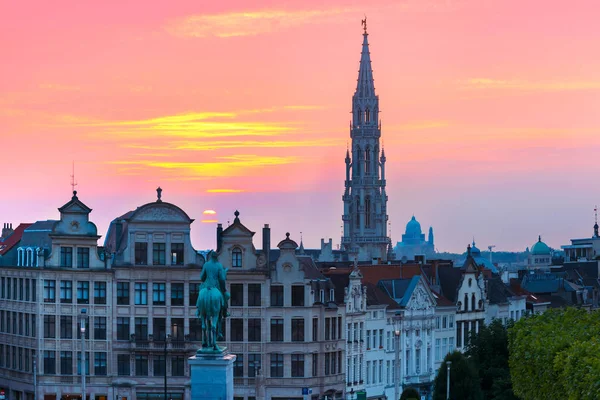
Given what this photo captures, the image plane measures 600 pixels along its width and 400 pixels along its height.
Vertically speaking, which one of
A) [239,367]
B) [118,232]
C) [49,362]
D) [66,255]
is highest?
[118,232]

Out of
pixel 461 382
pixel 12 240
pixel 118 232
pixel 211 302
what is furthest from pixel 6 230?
pixel 211 302

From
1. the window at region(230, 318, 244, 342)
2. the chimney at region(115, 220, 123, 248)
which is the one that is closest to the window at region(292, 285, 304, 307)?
the window at region(230, 318, 244, 342)

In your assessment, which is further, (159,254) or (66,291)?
(66,291)

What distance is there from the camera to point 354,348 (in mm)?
132125

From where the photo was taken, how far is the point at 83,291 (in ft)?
415

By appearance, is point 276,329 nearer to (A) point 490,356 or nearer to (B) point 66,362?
(B) point 66,362

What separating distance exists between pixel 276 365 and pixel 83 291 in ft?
47.6

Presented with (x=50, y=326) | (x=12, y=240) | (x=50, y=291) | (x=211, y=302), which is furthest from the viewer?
(x=12, y=240)

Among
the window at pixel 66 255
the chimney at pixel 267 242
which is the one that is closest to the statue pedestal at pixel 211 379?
the chimney at pixel 267 242

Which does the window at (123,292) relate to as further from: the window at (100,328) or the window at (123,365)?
the window at (123,365)

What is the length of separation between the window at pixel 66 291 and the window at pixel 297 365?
53.2 feet

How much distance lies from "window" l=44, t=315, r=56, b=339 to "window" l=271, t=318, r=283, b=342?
15.4 metres

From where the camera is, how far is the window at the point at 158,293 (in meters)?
126

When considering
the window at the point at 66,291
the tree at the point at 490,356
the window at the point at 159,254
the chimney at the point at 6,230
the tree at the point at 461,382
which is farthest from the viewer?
the chimney at the point at 6,230
